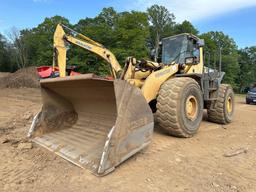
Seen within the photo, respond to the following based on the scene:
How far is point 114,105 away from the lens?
4.11 m

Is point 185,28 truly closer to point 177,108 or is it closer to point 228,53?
point 228,53

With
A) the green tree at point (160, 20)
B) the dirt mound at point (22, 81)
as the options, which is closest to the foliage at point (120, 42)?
the green tree at point (160, 20)

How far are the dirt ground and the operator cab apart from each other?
1.99 metres

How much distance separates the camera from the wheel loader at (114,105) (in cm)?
338

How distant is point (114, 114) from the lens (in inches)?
161

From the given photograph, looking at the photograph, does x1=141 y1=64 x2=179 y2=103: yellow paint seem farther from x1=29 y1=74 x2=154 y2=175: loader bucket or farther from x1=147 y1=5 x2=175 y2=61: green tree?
x1=147 y1=5 x2=175 y2=61: green tree

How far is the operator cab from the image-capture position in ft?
19.8

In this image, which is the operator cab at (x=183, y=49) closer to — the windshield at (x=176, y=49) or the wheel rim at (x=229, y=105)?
the windshield at (x=176, y=49)

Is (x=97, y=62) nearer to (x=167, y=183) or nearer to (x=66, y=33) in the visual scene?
(x=66, y=33)

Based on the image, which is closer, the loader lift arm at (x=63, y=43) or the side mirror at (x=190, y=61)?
the loader lift arm at (x=63, y=43)

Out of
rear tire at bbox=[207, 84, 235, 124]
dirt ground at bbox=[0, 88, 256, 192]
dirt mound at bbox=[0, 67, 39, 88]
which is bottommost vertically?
dirt ground at bbox=[0, 88, 256, 192]

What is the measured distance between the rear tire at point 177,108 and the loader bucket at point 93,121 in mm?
719

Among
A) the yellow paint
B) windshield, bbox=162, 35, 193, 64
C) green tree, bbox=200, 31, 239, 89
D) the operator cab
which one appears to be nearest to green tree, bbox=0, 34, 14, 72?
green tree, bbox=200, 31, 239, 89

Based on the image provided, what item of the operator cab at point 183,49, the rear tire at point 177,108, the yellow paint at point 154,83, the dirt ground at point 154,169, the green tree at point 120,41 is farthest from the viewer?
the green tree at point 120,41
